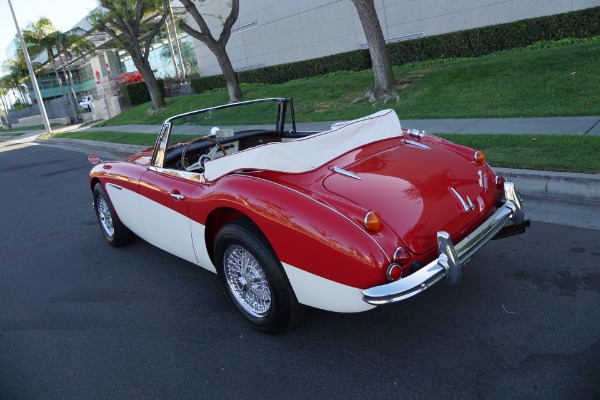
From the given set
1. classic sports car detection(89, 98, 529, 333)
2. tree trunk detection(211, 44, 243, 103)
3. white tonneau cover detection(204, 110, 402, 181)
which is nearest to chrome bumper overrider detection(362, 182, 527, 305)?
classic sports car detection(89, 98, 529, 333)

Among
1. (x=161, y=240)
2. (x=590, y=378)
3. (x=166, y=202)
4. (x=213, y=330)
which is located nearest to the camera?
(x=590, y=378)

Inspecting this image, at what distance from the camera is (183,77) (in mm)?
29594

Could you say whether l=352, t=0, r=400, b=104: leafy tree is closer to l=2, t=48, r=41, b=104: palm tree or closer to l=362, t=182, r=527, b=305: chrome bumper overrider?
l=362, t=182, r=527, b=305: chrome bumper overrider

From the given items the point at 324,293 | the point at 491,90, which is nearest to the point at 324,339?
the point at 324,293

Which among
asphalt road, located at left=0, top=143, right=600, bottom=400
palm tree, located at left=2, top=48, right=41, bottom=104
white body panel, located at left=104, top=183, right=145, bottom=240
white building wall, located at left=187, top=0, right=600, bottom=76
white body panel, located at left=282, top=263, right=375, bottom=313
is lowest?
asphalt road, located at left=0, top=143, right=600, bottom=400

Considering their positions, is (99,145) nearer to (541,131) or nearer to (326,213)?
(541,131)

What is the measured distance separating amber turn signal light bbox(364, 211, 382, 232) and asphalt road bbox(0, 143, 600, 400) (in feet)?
2.68

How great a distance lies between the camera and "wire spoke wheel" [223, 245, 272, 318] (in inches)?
125

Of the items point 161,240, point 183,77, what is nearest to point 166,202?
point 161,240

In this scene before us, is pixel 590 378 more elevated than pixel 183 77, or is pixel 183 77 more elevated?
pixel 183 77

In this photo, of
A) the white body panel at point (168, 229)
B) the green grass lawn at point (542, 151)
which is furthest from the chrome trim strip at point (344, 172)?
the green grass lawn at point (542, 151)

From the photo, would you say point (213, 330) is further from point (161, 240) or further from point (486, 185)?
point (486, 185)

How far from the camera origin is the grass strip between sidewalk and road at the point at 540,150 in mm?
5239

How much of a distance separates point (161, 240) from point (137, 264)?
82 centimetres
